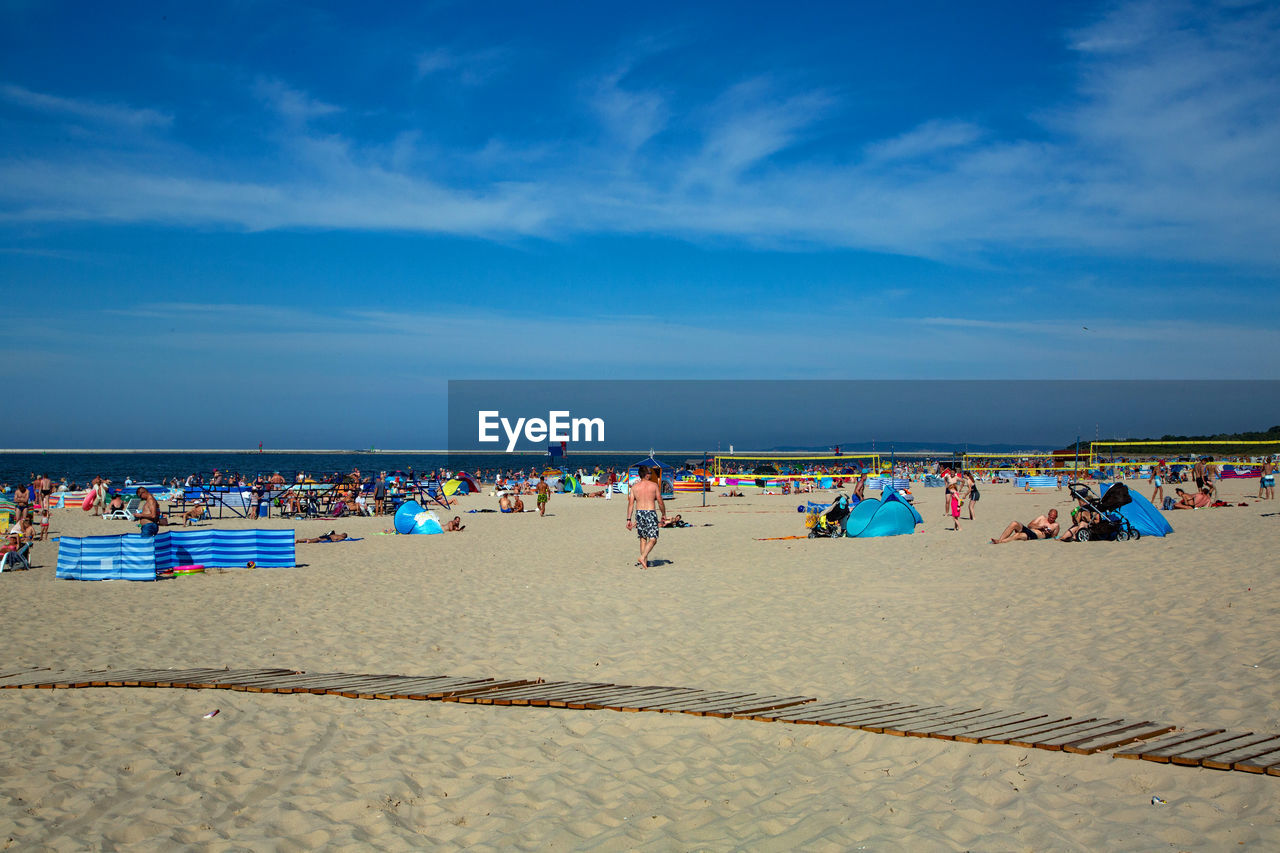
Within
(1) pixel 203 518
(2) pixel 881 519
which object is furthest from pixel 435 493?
(2) pixel 881 519

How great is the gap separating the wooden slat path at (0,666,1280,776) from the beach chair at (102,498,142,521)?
16762mm

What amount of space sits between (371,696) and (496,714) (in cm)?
87

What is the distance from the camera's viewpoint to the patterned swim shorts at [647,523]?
10.8 meters

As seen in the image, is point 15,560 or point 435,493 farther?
point 435,493

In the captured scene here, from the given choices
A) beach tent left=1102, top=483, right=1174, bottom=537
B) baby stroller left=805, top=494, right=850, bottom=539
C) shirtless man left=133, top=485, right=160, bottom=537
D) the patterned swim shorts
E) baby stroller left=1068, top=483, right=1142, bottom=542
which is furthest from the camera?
baby stroller left=805, top=494, right=850, bottom=539

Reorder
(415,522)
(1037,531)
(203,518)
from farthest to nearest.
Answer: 1. (203,518)
2. (415,522)
3. (1037,531)

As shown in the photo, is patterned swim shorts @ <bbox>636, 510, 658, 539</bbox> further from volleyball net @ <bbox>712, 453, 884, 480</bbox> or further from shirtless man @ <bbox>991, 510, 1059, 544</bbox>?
volleyball net @ <bbox>712, 453, 884, 480</bbox>

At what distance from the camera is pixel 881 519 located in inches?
563

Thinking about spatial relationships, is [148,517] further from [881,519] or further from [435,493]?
[435,493]

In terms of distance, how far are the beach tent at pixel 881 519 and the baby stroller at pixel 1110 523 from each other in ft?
9.98

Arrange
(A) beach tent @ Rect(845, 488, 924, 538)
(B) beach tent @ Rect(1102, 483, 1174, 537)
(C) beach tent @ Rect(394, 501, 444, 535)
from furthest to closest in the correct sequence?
(C) beach tent @ Rect(394, 501, 444, 535) → (A) beach tent @ Rect(845, 488, 924, 538) → (B) beach tent @ Rect(1102, 483, 1174, 537)

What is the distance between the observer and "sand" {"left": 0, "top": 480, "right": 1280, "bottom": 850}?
335cm

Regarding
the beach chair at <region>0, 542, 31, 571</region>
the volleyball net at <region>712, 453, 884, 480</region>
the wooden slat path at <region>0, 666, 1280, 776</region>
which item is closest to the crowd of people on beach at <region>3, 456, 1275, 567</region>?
the beach chair at <region>0, 542, 31, 571</region>

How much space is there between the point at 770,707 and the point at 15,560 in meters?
11.5
